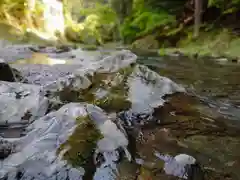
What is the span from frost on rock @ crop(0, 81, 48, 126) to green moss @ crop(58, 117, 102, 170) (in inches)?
29.6

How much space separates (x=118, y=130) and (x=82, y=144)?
410mm

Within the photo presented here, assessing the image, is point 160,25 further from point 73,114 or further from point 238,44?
point 73,114

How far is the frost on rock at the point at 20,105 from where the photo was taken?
2742 millimetres

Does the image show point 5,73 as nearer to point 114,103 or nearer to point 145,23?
point 114,103

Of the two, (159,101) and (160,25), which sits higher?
(160,25)

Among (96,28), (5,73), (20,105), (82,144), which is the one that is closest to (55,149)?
(82,144)

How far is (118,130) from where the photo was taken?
230 cm

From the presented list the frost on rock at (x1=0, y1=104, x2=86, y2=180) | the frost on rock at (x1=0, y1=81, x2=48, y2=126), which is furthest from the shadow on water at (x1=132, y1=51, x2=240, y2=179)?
the frost on rock at (x1=0, y1=81, x2=48, y2=126)

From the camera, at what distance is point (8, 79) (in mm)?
4062

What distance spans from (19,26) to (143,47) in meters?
9.05

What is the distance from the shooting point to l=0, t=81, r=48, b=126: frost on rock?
274 centimetres

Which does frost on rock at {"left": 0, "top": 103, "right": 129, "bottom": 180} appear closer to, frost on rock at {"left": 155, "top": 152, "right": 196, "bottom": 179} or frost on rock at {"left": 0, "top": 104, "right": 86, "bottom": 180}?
frost on rock at {"left": 0, "top": 104, "right": 86, "bottom": 180}

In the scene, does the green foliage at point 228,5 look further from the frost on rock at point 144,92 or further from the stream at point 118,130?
the frost on rock at point 144,92

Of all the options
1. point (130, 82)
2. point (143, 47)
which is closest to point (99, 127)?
point (130, 82)
